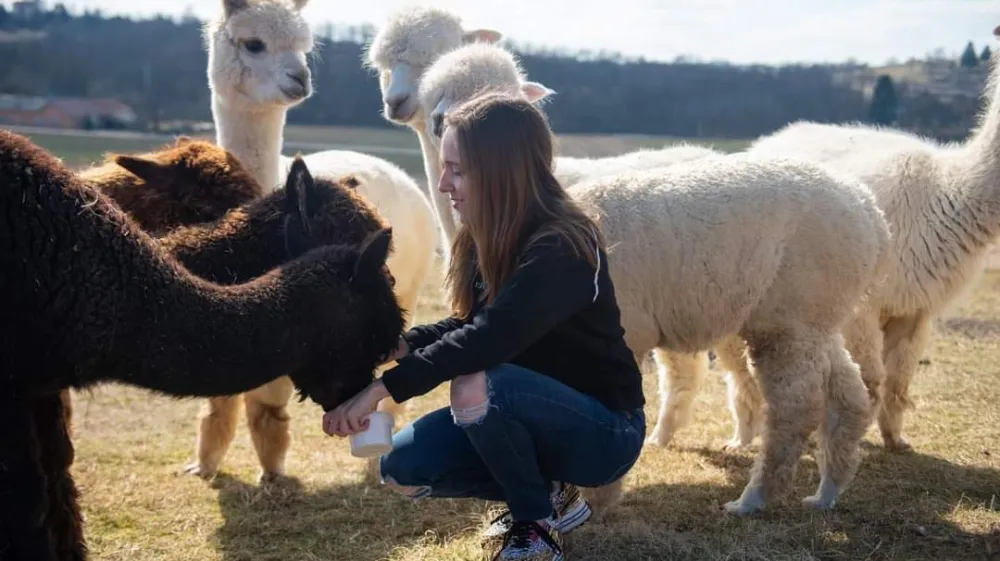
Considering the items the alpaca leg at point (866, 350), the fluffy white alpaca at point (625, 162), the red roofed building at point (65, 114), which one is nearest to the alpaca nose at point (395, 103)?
the fluffy white alpaca at point (625, 162)

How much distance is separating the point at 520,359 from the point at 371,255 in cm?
71

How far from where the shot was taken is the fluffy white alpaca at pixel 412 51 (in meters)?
5.61

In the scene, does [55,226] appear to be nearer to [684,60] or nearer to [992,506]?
[992,506]

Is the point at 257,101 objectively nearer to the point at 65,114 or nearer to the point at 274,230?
the point at 274,230

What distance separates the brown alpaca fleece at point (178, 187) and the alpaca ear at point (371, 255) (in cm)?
171

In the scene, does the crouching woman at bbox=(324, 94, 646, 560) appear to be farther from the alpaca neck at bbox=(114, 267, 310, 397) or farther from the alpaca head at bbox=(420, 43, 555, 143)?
the alpaca head at bbox=(420, 43, 555, 143)

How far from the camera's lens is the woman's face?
330 centimetres

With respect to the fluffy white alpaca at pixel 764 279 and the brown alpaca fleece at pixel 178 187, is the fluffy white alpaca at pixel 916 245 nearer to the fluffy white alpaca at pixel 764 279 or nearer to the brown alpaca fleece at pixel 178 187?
the fluffy white alpaca at pixel 764 279

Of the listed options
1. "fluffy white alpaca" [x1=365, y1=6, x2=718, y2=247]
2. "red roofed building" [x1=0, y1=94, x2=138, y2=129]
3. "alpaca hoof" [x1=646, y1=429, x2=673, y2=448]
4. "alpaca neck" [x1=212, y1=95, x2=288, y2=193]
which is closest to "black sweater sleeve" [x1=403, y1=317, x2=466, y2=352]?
"fluffy white alpaca" [x1=365, y1=6, x2=718, y2=247]

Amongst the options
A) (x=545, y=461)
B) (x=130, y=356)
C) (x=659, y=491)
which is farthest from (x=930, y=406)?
(x=130, y=356)

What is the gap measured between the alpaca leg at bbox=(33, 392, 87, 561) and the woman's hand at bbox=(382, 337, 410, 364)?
46.9 inches

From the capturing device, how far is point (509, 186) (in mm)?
3234

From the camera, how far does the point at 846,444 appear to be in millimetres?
4582

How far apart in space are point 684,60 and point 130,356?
252ft
